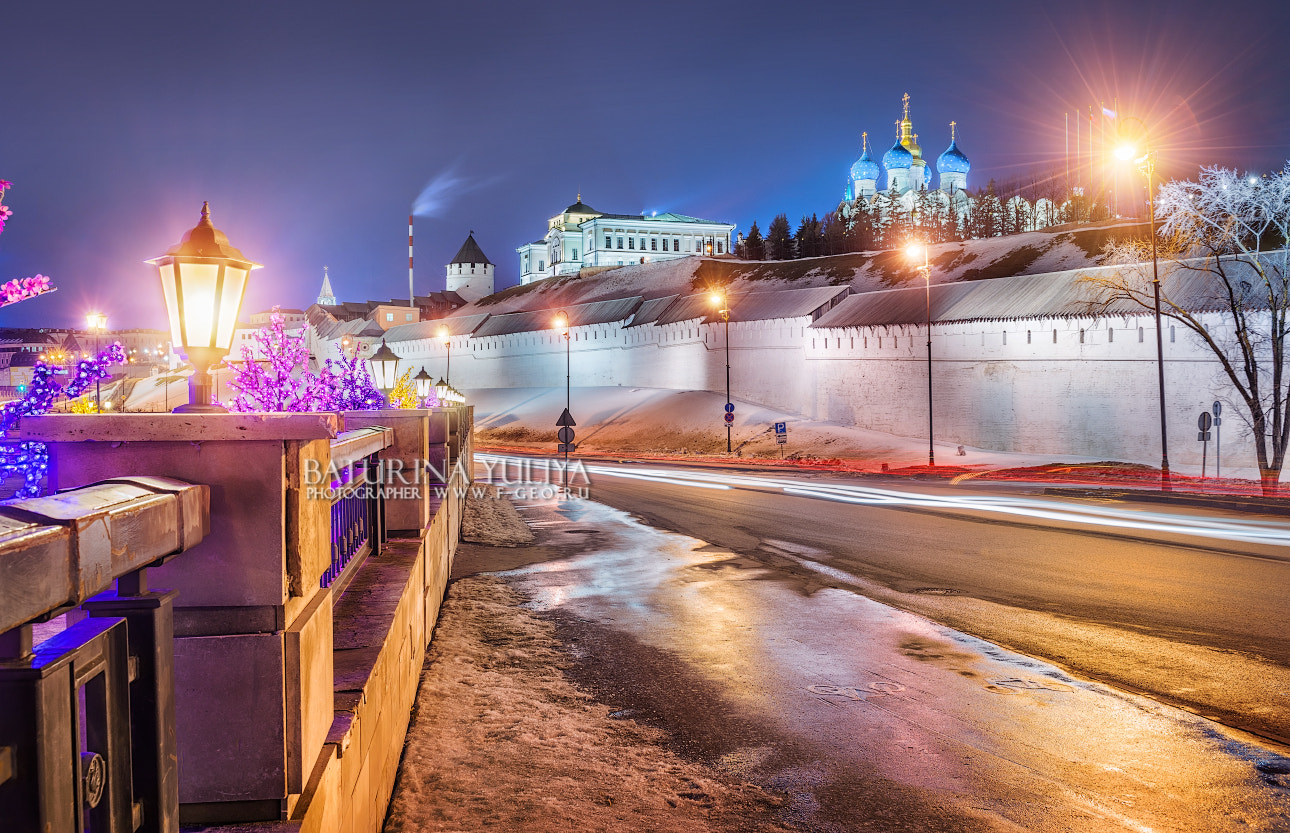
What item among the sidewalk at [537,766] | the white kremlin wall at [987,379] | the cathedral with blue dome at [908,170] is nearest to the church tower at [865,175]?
the cathedral with blue dome at [908,170]

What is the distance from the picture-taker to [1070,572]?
11289mm

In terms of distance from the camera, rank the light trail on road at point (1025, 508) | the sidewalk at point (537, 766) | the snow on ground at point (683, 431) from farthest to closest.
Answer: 1. the snow on ground at point (683, 431)
2. the light trail on road at point (1025, 508)
3. the sidewalk at point (537, 766)

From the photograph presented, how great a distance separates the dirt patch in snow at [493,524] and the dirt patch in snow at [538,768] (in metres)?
7.32

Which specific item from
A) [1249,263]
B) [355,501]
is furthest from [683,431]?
[355,501]

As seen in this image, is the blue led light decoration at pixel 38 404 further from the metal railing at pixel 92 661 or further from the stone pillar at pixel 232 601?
the metal railing at pixel 92 661

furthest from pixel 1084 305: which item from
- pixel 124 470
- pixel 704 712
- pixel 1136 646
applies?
pixel 124 470

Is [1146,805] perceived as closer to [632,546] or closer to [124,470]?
[124,470]

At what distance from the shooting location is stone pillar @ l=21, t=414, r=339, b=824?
249cm

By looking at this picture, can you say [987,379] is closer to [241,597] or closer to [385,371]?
[385,371]

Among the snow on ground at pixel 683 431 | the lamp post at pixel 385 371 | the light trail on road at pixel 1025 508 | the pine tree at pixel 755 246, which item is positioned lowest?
the light trail on road at pixel 1025 508

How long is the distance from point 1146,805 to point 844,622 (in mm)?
4241

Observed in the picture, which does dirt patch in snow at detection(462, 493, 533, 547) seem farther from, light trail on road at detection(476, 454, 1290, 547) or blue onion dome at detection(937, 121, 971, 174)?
blue onion dome at detection(937, 121, 971, 174)

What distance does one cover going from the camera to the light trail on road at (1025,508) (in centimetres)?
1522

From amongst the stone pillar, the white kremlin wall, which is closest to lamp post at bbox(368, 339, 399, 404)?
the stone pillar
